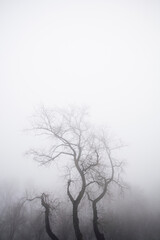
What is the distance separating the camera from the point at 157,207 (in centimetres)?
4081

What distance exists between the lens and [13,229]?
2795 cm

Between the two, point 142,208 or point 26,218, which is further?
point 142,208

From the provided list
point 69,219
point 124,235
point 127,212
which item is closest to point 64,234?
point 69,219

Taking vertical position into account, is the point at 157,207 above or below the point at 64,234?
above

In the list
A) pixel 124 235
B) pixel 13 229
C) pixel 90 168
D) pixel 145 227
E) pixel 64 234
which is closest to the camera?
pixel 90 168

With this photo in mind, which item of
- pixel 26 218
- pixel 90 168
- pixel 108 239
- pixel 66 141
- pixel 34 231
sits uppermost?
pixel 66 141

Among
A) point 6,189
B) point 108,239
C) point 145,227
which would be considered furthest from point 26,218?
point 145,227

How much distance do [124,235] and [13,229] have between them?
23685 millimetres

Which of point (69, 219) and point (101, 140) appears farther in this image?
Result: point (69, 219)

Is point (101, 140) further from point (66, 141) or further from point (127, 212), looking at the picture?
point (127, 212)

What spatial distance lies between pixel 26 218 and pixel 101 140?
1186 inches

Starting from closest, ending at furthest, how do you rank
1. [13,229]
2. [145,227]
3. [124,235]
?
[13,229]
[124,235]
[145,227]

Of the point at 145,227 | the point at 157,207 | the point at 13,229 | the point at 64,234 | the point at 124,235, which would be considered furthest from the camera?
the point at 157,207

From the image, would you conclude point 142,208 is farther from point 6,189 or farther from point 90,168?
point 90,168
